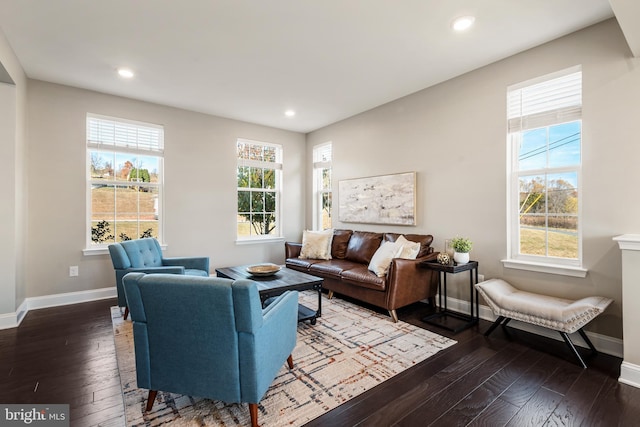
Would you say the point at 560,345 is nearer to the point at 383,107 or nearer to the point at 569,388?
the point at 569,388

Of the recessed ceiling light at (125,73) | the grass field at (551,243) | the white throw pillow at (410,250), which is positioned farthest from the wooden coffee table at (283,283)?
the recessed ceiling light at (125,73)

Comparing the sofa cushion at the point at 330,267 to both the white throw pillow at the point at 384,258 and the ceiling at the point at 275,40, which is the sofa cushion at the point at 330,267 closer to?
the white throw pillow at the point at 384,258

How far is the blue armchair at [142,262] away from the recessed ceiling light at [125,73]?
6.33ft

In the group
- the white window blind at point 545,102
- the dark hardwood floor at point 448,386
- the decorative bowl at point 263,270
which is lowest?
the dark hardwood floor at point 448,386

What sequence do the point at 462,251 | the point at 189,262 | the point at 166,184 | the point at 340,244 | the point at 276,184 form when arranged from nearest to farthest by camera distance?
the point at 462,251, the point at 189,262, the point at 166,184, the point at 340,244, the point at 276,184

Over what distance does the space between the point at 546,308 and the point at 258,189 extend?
4472 millimetres

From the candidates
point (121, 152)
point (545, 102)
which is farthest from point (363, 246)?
point (121, 152)

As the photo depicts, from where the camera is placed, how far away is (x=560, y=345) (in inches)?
106

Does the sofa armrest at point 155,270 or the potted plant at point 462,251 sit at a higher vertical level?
the potted plant at point 462,251

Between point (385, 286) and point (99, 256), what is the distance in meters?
3.77

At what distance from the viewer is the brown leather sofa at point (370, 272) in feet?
10.8

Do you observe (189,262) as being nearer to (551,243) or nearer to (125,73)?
(125,73)

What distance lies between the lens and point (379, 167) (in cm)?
459

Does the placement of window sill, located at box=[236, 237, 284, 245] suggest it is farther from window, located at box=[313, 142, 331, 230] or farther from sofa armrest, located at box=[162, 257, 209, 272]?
sofa armrest, located at box=[162, 257, 209, 272]
